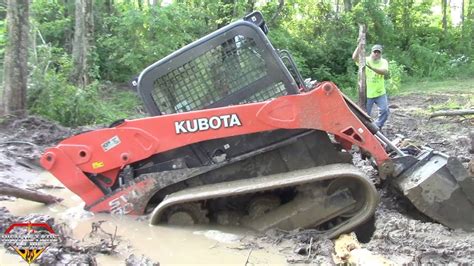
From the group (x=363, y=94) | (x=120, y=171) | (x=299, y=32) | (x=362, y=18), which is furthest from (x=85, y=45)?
(x=362, y=18)

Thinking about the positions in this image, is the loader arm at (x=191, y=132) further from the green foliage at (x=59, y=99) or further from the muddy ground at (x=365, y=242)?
the green foliage at (x=59, y=99)

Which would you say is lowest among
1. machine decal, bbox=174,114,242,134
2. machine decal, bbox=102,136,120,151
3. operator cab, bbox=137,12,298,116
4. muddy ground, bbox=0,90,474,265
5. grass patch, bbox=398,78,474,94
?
grass patch, bbox=398,78,474,94

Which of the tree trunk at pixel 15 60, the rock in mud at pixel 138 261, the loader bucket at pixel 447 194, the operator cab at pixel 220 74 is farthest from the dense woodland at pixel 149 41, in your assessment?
the loader bucket at pixel 447 194

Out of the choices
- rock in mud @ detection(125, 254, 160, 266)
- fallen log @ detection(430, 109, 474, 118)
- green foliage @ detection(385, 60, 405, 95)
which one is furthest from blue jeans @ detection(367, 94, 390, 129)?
green foliage @ detection(385, 60, 405, 95)

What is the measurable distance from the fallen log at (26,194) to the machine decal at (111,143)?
1105 mm

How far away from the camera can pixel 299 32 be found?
2248 cm

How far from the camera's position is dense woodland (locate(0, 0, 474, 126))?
416 inches

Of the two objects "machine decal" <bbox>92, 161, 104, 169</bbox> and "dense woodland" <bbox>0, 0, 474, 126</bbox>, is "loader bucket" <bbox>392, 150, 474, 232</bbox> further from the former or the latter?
"dense woodland" <bbox>0, 0, 474, 126</bbox>

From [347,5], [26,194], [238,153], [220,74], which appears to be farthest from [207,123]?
[347,5]

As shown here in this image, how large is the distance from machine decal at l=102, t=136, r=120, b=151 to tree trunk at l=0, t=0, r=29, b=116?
16.6ft

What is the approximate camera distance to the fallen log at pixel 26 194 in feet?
18.9

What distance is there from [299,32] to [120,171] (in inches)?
700

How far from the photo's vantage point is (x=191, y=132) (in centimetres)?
536

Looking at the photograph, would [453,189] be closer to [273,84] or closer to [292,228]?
[292,228]
